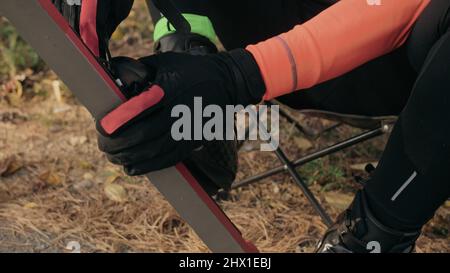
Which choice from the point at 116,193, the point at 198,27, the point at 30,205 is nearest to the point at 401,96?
A: the point at 198,27

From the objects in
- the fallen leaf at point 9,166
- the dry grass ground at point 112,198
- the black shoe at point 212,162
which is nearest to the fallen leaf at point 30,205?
the dry grass ground at point 112,198

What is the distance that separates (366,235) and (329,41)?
0.39m

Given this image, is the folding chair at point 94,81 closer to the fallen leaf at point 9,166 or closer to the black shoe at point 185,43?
the black shoe at point 185,43

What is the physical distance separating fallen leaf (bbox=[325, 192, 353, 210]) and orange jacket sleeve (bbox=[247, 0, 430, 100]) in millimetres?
740

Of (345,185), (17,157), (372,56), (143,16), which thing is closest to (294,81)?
(372,56)

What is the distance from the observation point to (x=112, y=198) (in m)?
1.99

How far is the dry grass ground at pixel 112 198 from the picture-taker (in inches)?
71.1

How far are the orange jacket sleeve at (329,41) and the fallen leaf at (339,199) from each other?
74 cm

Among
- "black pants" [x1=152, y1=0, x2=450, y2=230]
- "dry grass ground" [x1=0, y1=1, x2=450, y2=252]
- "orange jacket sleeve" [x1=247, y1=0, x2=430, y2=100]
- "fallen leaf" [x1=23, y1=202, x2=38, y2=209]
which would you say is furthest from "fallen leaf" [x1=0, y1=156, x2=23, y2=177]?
"orange jacket sleeve" [x1=247, y1=0, x2=430, y2=100]

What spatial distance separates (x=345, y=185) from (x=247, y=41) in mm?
694

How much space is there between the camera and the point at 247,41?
5.16ft

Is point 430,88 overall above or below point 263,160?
above
